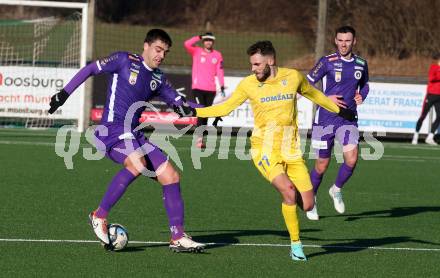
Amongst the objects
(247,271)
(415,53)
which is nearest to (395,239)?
(247,271)

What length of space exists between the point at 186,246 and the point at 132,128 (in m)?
1.15

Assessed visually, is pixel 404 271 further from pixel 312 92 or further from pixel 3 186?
pixel 3 186

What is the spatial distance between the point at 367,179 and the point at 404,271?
730cm

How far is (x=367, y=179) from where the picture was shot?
1608 cm

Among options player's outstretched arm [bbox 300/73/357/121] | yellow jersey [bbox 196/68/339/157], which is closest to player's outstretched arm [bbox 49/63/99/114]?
yellow jersey [bbox 196/68/339/157]

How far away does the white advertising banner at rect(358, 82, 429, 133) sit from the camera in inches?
898

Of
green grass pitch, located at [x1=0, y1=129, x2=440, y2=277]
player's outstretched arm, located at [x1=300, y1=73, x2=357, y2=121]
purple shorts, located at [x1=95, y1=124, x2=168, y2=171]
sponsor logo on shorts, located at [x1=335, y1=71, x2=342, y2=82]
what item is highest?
sponsor logo on shorts, located at [x1=335, y1=71, x2=342, y2=82]

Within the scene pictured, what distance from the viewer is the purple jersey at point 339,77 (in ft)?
40.4

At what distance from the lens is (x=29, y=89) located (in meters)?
22.2

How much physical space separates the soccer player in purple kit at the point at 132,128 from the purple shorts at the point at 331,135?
123 inches

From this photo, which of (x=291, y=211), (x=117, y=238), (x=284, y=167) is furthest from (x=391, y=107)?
(x=117, y=238)

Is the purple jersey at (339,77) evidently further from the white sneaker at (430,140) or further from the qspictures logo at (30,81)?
the qspictures logo at (30,81)

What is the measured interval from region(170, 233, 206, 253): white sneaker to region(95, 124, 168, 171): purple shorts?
65 cm

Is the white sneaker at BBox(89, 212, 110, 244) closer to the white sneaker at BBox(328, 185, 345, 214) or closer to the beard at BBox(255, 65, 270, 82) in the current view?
the beard at BBox(255, 65, 270, 82)
